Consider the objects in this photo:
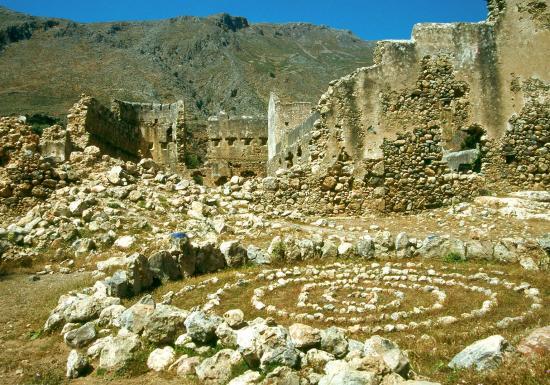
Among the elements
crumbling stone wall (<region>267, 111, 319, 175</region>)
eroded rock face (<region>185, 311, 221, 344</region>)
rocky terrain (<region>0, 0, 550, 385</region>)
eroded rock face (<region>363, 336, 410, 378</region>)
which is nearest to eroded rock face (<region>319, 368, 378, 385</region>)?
rocky terrain (<region>0, 0, 550, 385</region>)

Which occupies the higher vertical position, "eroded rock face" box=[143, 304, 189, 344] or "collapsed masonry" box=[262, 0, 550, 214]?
"collapsed masonry" box=[262, 0, 550, 214]

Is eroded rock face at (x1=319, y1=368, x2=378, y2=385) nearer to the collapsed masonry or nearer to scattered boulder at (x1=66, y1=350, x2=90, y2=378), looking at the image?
scattered boulder at (x1=66, y1=350, x2=90, y2=378)

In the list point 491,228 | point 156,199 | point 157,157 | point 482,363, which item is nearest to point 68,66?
Result: point 157,157

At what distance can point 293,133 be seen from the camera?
86.0ft

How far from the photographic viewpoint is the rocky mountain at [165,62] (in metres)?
85.6

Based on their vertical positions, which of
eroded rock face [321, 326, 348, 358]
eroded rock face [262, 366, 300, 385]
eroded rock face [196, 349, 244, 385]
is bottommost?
eroded rock face [196, 349, 244, 385]

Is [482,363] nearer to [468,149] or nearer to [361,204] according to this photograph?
[361,204]

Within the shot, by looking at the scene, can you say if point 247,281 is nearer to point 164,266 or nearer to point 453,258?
point 164,266

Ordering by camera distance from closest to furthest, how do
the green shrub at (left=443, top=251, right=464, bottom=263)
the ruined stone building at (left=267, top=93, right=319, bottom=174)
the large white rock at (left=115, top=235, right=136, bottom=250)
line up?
1. the green shrub at (left=443, top=251, right=464, bottom=263)
2. the large white rock at (left=115, top=235, right=136, bottom=250)
3. the ruined stone building at (left=267, top=93, right=319, bottom=174)

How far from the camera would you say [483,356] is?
5371 millimetres

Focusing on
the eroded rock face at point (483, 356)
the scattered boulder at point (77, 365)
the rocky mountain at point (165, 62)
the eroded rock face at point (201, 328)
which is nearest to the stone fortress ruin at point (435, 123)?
the eroded rock face at point (201, 328)

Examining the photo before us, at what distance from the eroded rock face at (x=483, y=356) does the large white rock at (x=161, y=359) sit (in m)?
3.25

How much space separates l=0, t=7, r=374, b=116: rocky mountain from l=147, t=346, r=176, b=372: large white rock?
2691 inches

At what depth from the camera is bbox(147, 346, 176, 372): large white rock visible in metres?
6.41
